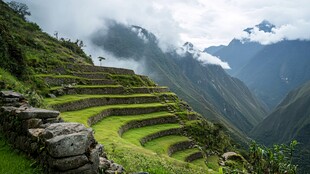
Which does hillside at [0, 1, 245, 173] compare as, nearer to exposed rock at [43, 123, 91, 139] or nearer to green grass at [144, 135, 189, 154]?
green grass at [144, 135, 189, 154]

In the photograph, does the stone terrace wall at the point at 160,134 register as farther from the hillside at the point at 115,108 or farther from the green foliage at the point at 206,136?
the green foliage at the point at 206,136

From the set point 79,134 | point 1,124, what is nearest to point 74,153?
point 79,134

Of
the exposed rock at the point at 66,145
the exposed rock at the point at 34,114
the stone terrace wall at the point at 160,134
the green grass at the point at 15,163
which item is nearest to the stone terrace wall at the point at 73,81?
the stone terrace wall at the point at 160,134

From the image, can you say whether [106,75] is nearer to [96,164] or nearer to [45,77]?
[45,77]

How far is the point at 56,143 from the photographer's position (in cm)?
941

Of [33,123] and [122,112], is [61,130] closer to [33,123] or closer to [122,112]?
[33,123]

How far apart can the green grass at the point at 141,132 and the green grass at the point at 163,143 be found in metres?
1.26

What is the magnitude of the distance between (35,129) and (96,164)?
2879mm

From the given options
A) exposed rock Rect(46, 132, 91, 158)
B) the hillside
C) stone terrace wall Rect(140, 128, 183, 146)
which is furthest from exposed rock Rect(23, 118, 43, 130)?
stone terrace wall Rect(140, 128, 183, 146)

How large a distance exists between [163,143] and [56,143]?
105ft

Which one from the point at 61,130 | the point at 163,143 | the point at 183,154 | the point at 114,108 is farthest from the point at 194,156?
the point at 61,130

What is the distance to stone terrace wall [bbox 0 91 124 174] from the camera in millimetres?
9461

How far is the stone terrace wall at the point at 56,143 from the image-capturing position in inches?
372

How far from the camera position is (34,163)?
35.2ft
